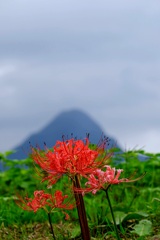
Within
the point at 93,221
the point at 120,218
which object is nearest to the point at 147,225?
the point at 120,218

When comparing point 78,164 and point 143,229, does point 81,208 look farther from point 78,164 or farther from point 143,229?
point 143,229

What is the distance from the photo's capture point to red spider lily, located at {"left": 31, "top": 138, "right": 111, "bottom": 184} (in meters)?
3.43

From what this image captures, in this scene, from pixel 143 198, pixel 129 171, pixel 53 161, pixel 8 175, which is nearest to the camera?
pixel 53 161

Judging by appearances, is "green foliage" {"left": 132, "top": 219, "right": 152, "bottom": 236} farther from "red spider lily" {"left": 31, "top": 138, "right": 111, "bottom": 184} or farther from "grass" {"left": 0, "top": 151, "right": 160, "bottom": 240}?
"red spider lily" {"left": 31, "top": 138, "right": 111, "bottom": 184}

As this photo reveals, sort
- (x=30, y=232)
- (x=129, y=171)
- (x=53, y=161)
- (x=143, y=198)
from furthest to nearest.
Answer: (x=129, y=171) < (x=143, y=198) < (x=30, y=232) < (x=53, y=161)

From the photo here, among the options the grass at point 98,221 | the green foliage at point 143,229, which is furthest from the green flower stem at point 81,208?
the green foliage at point 143,229

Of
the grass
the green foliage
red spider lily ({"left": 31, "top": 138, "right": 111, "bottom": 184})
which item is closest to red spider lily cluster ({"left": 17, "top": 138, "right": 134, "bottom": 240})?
red spider lily ({"left": 31, "top": 138, "right": 111, "bottom": 184})

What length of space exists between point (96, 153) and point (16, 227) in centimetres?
231

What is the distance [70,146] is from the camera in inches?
138

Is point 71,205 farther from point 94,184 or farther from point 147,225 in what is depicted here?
point 147,225

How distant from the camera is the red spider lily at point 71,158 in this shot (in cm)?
343

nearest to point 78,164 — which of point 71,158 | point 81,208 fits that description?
point 71,158

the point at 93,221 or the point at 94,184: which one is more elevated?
the point at 94,184

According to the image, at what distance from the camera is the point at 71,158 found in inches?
135
